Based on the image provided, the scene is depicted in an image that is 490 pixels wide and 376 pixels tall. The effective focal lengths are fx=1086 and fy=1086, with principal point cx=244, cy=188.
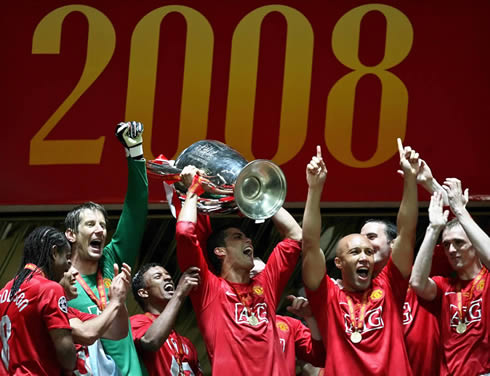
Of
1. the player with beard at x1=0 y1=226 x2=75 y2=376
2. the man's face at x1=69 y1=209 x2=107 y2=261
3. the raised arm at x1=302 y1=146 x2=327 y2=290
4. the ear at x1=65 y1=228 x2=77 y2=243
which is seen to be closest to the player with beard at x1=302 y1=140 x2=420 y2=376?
the raised arm at x1=302 y1=146 x2=327 y2=290

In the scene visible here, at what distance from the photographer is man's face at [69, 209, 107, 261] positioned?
484 cm

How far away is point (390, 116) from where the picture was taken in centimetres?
662

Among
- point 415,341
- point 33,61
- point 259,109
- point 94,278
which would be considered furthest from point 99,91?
point 415,341

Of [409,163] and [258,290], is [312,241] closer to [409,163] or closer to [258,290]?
[258,290]

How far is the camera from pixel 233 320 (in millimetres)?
4754

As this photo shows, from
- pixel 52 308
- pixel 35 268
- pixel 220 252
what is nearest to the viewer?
pixel 52 308

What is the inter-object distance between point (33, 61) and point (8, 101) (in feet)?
0.98

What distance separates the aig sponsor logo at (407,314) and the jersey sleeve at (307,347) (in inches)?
16.2

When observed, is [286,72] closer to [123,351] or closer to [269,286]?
[269,286]

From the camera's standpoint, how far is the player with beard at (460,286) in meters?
4.80

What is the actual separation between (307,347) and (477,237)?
0.99m

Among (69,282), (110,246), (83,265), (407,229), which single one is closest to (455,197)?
(407,229)

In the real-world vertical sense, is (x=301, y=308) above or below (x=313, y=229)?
below

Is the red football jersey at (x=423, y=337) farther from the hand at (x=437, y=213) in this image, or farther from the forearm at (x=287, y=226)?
the forearm at (x=287, y=226)
